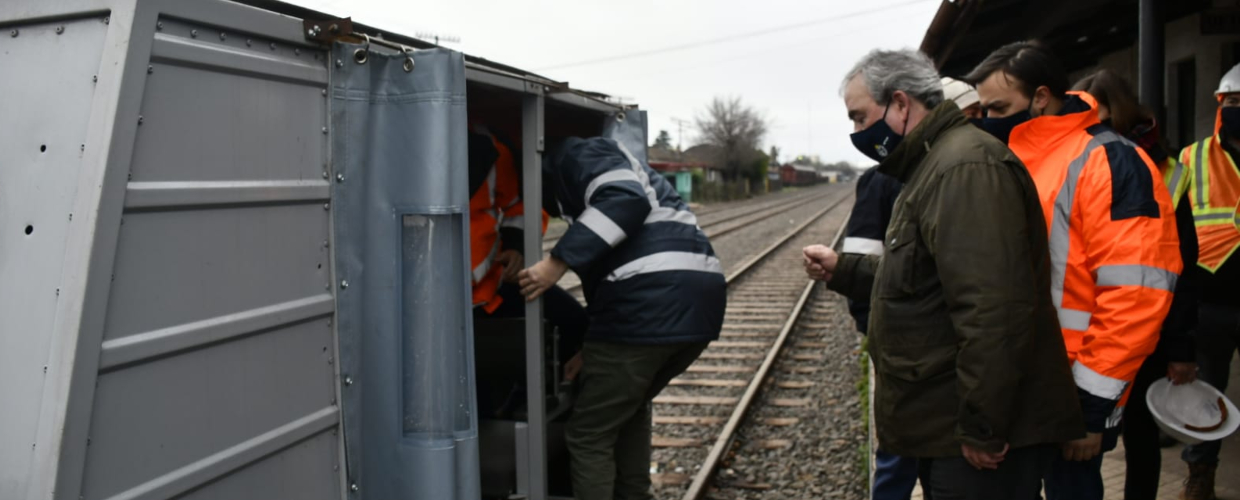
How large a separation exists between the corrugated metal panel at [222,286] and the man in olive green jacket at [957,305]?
5.52 ft

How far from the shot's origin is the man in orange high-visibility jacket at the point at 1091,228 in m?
2.89

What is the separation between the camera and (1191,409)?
365cm

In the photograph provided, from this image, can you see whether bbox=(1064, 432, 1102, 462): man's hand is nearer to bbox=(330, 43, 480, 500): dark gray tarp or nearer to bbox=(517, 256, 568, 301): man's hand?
bbox=(517, 256, 568, 301): man's hand

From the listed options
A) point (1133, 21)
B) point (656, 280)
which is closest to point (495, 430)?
point (656, 280)

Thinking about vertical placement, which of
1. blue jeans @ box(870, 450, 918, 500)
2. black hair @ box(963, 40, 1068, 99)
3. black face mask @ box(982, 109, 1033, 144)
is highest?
black hair @ box(963, 40, 1068, 99)

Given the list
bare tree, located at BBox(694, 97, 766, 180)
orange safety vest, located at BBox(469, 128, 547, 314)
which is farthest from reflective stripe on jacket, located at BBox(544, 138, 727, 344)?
bare tree, located at BBox(694, 97, 766, 180)

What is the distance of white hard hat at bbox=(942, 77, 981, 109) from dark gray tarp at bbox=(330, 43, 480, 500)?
A: 2.80 meters

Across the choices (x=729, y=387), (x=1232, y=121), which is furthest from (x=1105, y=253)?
(x=729, y=387)

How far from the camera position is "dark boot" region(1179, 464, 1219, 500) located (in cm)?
449

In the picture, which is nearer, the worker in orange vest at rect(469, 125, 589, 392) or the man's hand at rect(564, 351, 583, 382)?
the worker in orange vest at rect(469, 125, 589, 392)

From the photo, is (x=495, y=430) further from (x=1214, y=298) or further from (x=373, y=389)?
(x=1214, y=298)

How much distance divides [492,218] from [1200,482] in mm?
3603

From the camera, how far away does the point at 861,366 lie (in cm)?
880

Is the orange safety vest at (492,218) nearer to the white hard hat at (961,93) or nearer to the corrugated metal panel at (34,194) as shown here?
the corrugated metal panel at (34,194)
